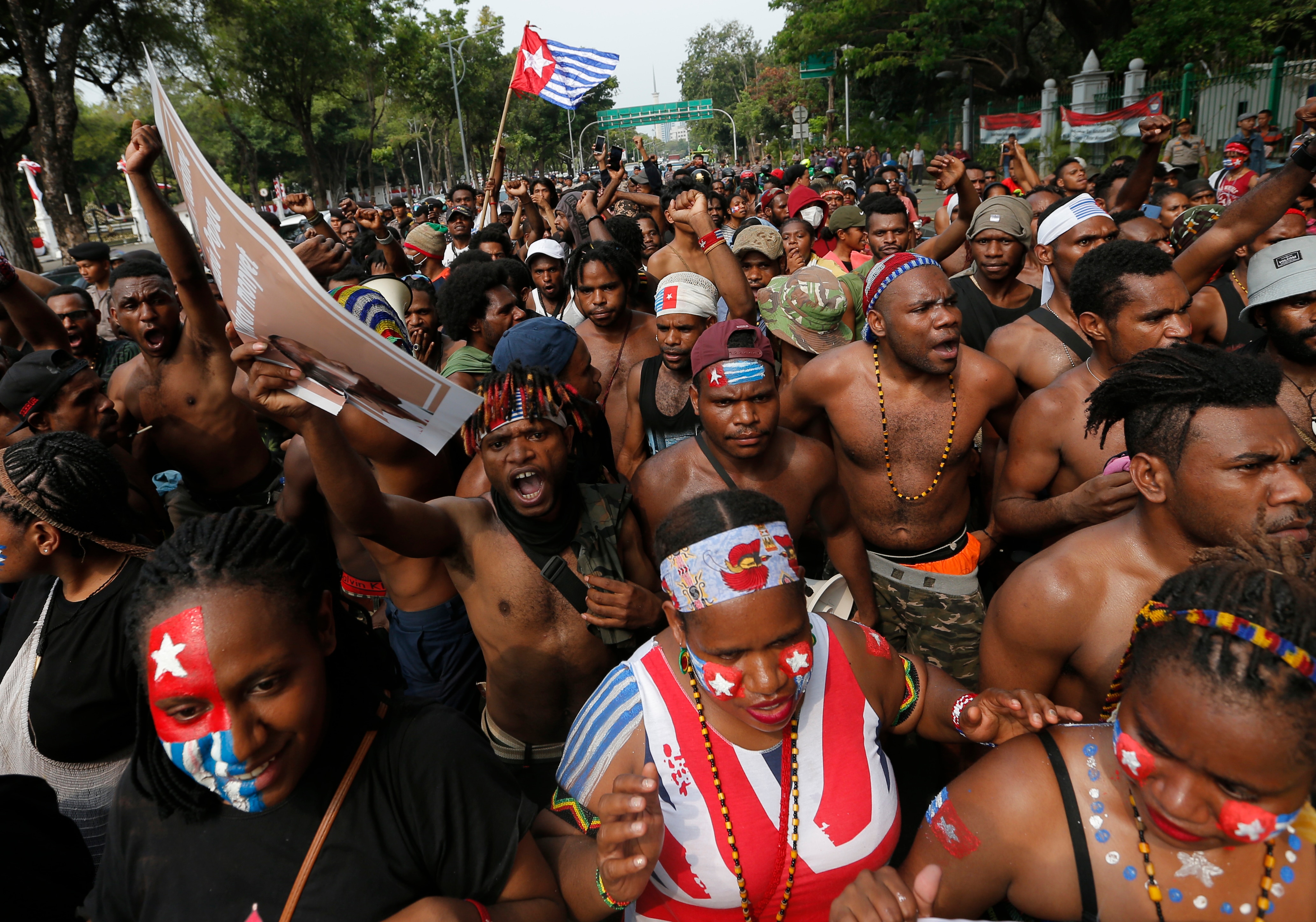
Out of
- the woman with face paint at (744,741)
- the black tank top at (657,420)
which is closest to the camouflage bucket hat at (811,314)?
the black tank top at (657,420)

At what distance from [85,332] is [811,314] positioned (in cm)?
507

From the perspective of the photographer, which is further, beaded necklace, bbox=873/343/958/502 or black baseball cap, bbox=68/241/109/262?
black baseball cap, bbox=68/241/109/262

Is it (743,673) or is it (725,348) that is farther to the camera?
(725,348)

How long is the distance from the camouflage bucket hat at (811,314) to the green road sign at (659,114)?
59.5 m

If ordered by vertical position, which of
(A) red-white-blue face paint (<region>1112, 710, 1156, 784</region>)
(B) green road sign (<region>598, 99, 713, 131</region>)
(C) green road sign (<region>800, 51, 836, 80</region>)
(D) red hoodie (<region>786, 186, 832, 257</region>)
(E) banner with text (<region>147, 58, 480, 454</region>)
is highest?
(B) green road sign (<region>598, 99, 713, 131</region>)

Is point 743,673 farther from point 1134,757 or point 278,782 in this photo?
point 278,782

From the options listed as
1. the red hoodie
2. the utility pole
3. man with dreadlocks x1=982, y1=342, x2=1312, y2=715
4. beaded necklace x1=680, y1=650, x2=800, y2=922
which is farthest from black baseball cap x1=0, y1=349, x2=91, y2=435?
the utility pole

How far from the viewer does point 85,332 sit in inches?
221

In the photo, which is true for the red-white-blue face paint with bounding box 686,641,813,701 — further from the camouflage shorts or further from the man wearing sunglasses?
the man wearing sunglasses

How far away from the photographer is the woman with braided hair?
91.7 inches

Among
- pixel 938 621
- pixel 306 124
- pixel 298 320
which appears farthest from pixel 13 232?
pixel 938 621

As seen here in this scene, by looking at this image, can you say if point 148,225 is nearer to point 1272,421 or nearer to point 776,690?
point 776,690

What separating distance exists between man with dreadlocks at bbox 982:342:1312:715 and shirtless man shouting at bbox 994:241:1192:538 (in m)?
0.77

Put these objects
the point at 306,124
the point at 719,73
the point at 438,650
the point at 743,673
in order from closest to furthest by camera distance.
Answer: the point at 743,673, the point at 438,650, the point at 306,124, the point at 719,73
